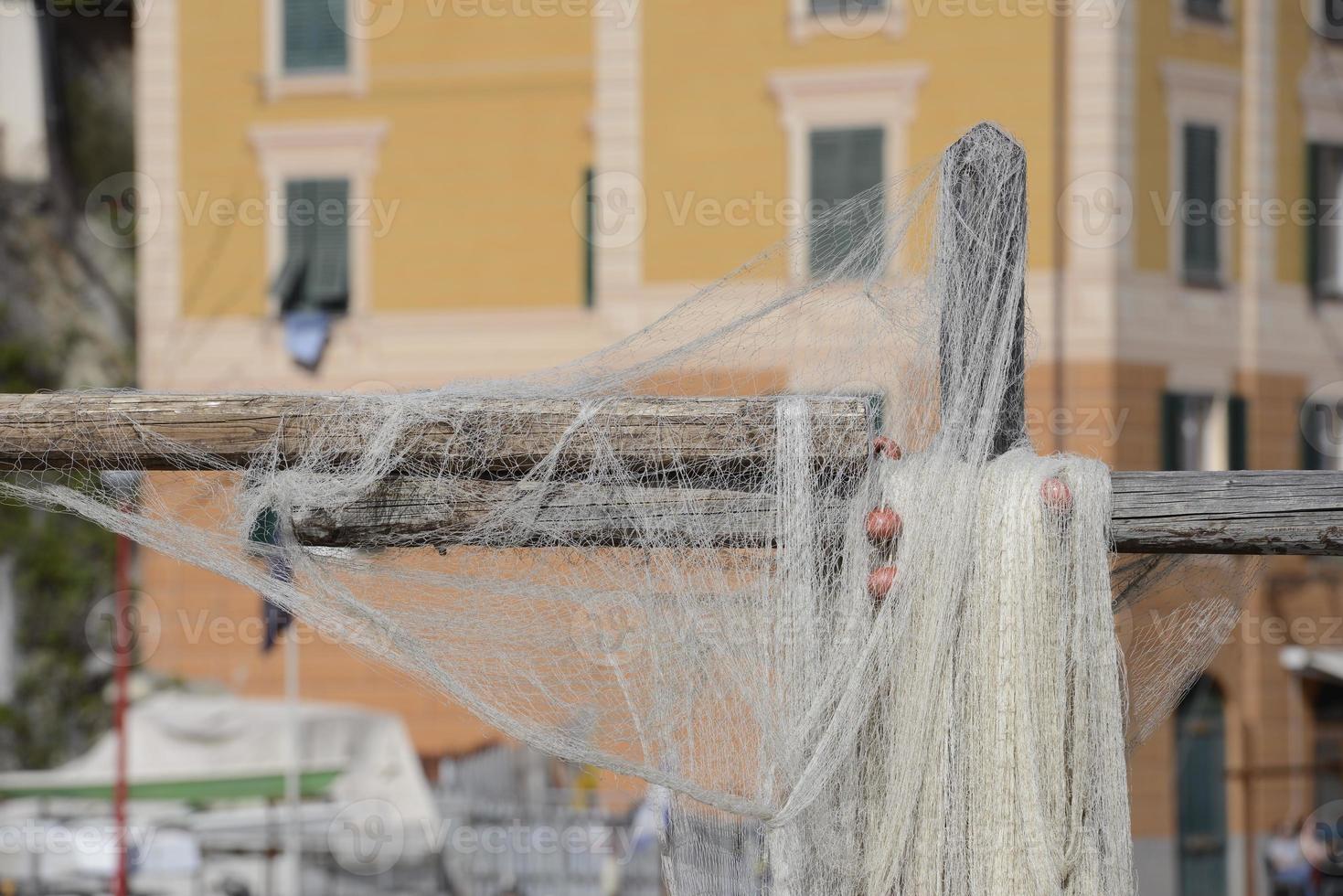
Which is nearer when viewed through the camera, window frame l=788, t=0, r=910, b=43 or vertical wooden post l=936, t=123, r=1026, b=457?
vertical wooden post l=936, t=123, r=1026, b=457

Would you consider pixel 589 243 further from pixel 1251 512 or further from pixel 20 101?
pixel 1251 512

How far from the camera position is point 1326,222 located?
1648 cm

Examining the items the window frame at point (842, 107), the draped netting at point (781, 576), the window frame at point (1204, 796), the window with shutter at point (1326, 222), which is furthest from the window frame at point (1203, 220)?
→ the draped netting at point (781, 576)

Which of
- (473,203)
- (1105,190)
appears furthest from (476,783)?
(1105,190)

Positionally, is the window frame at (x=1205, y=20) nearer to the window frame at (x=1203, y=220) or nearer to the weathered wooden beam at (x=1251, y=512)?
the window frame at (x=1203, y=220)

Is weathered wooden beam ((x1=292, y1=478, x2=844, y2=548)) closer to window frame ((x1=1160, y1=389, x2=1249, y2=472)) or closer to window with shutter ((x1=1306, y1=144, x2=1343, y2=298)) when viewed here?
window frame ((x1=1160, y1=389, x2=1249, y2=472))

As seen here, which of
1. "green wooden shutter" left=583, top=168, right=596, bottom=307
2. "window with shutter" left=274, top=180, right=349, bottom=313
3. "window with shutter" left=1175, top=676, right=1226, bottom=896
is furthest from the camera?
"window with shutter" left=274, top=180, right=349, bottom=313

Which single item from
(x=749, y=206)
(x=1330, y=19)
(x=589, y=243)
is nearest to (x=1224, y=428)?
(x=1330, y=19)

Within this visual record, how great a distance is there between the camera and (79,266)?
18.6 meters

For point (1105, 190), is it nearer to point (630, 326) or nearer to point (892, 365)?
point (630, 326)

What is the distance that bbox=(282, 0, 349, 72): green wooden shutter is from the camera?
16.9 m

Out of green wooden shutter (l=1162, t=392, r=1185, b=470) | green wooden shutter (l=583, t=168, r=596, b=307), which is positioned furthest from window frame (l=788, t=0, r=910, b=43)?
green wooden shutter (l=1162, t=392, r=1185, b=470)

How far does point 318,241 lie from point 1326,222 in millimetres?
9260

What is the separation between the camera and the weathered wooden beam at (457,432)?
123 inches
